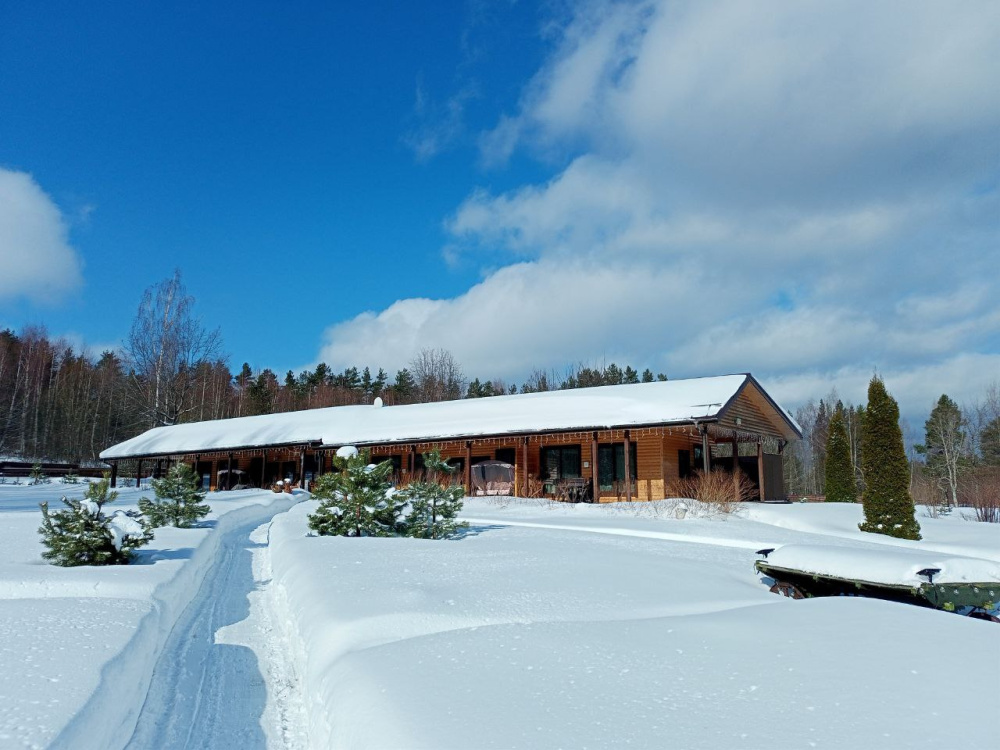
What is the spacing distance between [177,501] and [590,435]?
13209mm

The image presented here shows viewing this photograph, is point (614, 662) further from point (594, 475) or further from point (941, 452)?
point (941, 452)

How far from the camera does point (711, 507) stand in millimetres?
17344

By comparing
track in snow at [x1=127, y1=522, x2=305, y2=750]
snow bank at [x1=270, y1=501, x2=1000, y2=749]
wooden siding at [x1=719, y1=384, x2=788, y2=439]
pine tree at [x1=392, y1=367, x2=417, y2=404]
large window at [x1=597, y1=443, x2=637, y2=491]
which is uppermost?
pine tree at [x1=392, y1=367, x2=417, y2=404]

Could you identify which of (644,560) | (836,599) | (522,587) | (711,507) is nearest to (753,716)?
(836,599)

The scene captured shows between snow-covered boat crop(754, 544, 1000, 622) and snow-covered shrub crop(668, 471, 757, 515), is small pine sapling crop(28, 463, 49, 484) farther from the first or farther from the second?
snow-covered boat crop(754, 544, 1000, 622)

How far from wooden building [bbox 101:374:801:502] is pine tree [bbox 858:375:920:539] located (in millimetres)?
4270

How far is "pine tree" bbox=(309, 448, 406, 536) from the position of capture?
12.4 meters

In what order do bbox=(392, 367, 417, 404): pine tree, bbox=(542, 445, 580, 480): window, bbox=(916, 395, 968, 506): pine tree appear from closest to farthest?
bbox=(542, 445, 580, 480): window
bbox=(916, 395, 968, 506): pine tree
bbox=(392, 367, 417, 404): pine tree

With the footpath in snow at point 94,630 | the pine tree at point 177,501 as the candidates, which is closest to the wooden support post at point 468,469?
the pine tree at point 177,501

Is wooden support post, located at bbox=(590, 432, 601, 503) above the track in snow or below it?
above

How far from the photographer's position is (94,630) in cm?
546

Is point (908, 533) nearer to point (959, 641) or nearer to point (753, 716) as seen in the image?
point (959, 641)

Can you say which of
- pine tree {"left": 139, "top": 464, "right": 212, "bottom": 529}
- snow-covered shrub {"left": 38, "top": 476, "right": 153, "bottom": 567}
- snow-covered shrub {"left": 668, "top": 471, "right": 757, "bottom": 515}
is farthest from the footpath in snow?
snow-covered shrub {"left": 668, "top": 471, "right": 757, "bottom": 515}

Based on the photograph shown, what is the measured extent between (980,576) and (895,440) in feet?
33.7
